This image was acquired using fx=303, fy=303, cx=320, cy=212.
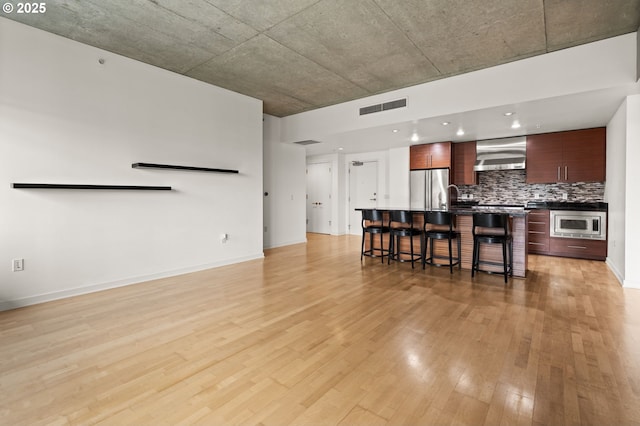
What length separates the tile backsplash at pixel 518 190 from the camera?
589 centimetres

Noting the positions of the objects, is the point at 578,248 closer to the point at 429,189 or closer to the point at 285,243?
the point at 429,189

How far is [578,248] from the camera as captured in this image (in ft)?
18.1

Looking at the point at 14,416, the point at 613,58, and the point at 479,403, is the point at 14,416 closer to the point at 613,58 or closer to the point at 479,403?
the point at 479,403

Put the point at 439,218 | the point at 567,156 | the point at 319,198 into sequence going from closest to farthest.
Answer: the point at 439,218 < the point at 567,156 < the point at 319,198

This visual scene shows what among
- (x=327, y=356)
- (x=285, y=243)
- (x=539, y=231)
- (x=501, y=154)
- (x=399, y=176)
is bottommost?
(x=327, y=356)

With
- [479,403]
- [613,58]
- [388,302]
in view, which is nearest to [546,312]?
[388,302]

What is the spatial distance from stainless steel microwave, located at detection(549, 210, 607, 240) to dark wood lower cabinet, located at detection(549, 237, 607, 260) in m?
0.09

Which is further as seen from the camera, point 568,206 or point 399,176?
point 399,176

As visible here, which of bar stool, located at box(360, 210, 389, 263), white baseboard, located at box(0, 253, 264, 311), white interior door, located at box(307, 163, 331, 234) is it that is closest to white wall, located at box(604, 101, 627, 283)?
bar stool, located at box(360, 210, 389, 263)

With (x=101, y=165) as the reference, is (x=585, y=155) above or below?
above

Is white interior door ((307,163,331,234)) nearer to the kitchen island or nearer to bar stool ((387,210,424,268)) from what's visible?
bar stool ((387,210,424,268))

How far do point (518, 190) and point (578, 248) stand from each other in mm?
1590

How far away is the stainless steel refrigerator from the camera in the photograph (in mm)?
6918

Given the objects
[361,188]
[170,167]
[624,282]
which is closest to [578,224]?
[624,282]
